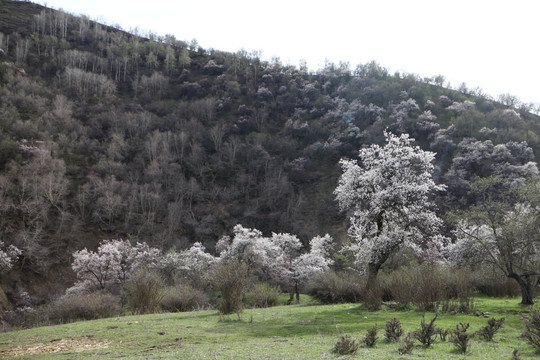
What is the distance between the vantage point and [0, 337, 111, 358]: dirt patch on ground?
9878 mm

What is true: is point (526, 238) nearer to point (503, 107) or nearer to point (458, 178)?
point (458, 178)

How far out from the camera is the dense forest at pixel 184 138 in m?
65.1

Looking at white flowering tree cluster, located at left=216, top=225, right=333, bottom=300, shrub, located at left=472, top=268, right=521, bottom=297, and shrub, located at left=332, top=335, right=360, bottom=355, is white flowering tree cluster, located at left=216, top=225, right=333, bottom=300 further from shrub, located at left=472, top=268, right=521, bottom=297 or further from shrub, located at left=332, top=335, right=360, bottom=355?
shrub, located at left=332, top=335, right=360, bottom=355

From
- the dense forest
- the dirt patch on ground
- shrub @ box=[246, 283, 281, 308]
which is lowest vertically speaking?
shrub @ box=[246, 283, 281, 308]

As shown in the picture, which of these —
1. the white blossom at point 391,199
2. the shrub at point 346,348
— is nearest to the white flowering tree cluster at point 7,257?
the white blossom at point 391,199

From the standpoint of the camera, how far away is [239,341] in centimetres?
1048

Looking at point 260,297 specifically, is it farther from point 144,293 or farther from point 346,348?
point 346,348

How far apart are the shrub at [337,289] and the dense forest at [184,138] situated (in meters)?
23.8

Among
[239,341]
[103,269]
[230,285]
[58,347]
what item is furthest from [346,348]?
[103,269]

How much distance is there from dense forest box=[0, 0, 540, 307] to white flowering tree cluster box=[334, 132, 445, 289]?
912 inches

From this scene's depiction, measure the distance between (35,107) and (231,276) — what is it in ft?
300

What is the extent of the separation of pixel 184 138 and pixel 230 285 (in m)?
84.6

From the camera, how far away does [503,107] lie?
103125 mm

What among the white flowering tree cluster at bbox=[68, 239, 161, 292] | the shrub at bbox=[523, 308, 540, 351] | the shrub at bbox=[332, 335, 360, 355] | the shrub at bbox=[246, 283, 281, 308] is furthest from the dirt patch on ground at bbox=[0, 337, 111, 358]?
the white flowering tree cluster at bbox=[68, 239, 161, 292]
